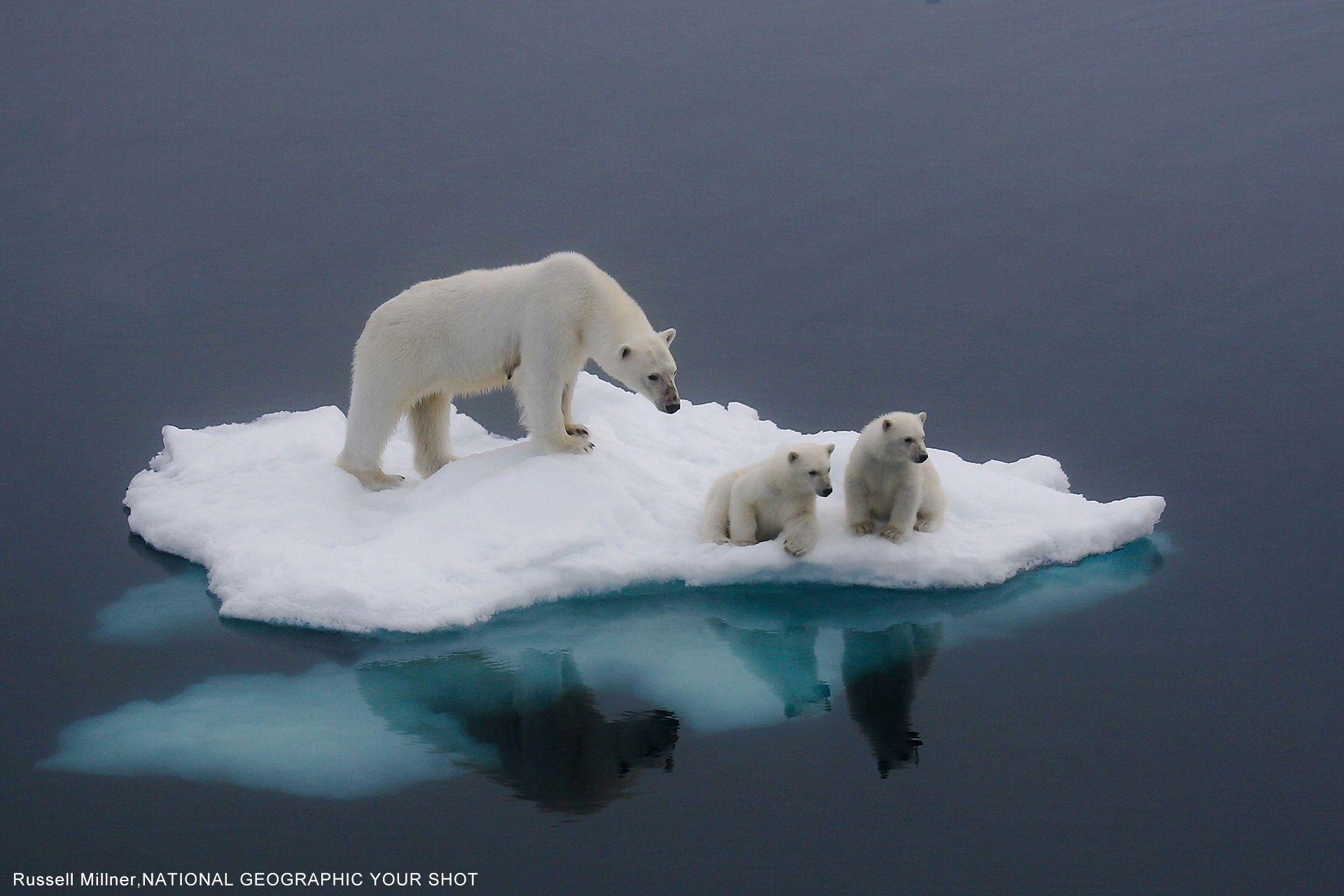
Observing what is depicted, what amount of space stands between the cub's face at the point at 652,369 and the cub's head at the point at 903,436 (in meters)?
1.43

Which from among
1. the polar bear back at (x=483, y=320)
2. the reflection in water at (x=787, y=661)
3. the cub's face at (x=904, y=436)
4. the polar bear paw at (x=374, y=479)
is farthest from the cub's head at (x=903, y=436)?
the polar bear paw at (x=374, y=479)

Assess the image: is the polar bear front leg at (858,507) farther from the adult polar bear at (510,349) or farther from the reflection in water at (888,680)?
the adult polar bear at (510,349)

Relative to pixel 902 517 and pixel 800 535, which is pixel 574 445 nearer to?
pixel 800 535

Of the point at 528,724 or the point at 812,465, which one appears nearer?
the point at 528,724

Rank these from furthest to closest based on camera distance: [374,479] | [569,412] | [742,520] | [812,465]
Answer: [374,479]
[569,412]
[742,520]
[812,465]

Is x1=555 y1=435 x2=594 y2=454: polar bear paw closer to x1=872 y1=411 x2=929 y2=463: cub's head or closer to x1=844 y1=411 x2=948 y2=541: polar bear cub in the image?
x1=844 y1=411 x2=948 y2=541: polar bear cub

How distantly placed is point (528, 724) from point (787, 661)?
65.4 inches

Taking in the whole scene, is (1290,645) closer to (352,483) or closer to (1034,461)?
(1034,461)

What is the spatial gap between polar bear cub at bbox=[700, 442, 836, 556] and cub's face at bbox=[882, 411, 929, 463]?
35 cm

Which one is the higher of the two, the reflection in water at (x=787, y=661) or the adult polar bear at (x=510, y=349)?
the adult polar bear at (x=510, y=349)

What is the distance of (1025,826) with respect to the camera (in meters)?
7.38

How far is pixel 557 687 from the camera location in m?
8.48

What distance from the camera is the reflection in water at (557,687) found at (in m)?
7.79

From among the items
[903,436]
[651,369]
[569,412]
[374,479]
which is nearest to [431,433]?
[374,479]
